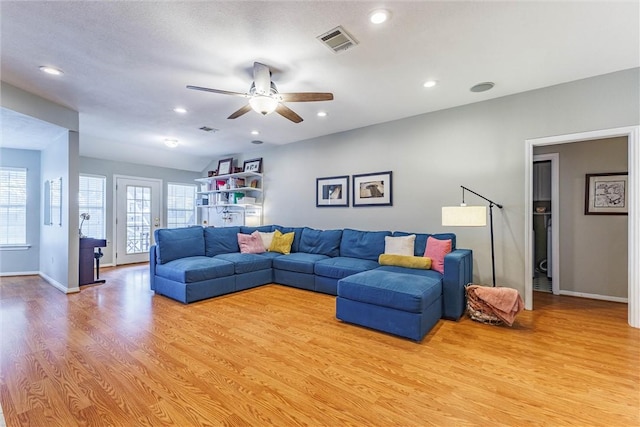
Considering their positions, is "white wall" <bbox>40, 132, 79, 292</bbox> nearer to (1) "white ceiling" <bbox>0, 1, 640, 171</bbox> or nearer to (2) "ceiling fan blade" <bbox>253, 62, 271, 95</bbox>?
(1) "white ceiling" <bbox>0, 1, 640, 171</bbox>

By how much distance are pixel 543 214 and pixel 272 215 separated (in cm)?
525

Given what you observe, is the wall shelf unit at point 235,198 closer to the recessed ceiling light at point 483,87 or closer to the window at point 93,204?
the window at point 93,204

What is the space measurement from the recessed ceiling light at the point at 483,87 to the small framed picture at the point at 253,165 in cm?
442

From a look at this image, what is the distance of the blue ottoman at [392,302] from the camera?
260 centimetres

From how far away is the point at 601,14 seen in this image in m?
2.13

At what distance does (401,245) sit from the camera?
391 cm

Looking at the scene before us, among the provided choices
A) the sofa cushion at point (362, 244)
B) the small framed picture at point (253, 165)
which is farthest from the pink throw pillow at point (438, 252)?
the small framed picture at point (253, 165)

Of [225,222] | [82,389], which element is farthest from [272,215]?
[82,389]

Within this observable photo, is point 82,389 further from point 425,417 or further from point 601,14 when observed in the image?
point 601,14

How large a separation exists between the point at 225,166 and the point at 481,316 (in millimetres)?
6123

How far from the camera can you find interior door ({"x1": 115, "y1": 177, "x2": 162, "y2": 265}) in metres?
6.54

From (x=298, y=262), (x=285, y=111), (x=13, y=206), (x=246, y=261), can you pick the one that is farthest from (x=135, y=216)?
(x=285, y=111)

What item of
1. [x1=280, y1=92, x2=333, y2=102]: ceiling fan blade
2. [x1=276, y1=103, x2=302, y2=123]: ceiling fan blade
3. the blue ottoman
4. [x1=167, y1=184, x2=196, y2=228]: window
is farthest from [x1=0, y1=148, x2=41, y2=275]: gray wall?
the blue ottoman

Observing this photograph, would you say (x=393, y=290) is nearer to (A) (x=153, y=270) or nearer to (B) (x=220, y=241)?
(B) (x=220, y=241)
